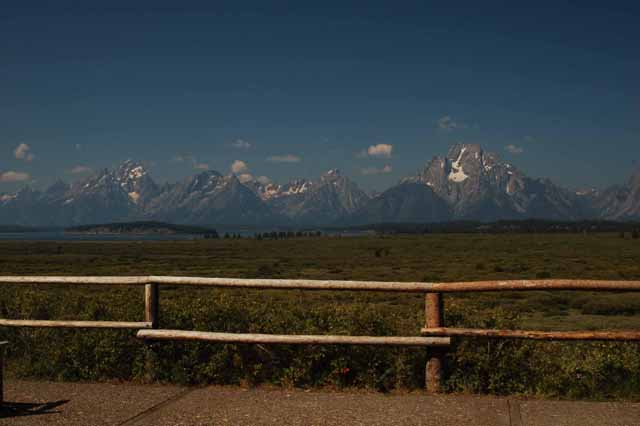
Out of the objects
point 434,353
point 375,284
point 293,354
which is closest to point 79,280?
point 293,354

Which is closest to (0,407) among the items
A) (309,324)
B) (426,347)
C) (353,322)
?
(309,324)

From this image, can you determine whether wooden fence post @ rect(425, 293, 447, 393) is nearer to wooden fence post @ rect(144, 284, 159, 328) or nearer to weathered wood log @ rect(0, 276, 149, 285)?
wooden fence post @ rect(144, 284, 159, 328)

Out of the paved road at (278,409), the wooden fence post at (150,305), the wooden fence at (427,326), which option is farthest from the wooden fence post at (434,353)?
the wooden fence post at (150,305)

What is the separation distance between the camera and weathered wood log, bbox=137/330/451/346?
751 centimetres

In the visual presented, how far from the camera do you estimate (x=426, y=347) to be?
7754 mm

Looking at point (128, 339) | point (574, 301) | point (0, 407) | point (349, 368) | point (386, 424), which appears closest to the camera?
point (386, 424)

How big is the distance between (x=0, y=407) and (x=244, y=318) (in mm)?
3309

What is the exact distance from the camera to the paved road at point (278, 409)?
653 cm

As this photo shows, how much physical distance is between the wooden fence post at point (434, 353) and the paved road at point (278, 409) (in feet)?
0.89

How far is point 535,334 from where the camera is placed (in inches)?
294

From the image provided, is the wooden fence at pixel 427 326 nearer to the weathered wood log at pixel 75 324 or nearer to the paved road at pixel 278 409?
the weathered wood log at pixel 75 324

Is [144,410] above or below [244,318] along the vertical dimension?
below

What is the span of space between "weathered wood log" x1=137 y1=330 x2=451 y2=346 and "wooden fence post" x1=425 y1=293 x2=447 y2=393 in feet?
0.76

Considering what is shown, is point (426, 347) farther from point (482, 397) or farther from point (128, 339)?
point (128, 339)
